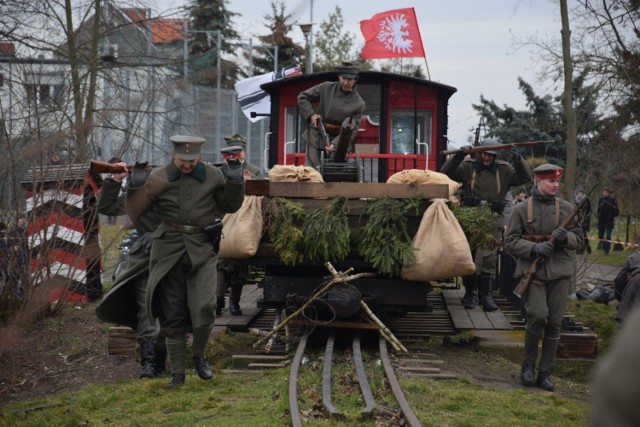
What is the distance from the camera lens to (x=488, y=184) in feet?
36.1

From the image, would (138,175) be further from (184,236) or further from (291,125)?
(291,125)

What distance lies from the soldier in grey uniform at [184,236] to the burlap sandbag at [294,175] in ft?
5.13

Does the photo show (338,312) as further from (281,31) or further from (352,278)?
(281,31)

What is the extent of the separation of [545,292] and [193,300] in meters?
3.09

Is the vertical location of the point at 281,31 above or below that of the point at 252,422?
above

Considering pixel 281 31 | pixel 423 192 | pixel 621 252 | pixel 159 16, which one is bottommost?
pixel 621 252

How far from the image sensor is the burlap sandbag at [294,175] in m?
9.00

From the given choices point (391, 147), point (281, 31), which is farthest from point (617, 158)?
point (281, 31)

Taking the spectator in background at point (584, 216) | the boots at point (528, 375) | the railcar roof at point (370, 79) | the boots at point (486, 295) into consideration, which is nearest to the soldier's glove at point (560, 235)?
the spectator in background at point (584, 216)

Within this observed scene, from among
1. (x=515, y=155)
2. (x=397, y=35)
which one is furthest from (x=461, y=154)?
(x=397, y=35)

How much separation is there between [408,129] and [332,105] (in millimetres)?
1974

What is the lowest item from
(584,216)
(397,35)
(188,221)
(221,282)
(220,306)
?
(220,306)

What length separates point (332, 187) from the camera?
28.9ft

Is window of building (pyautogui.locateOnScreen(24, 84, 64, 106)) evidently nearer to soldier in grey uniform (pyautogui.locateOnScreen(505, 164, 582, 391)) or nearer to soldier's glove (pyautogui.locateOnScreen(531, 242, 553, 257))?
soldier in grey uniform (pyautogui.locateOnScreen(505, 164, 582, 391))
